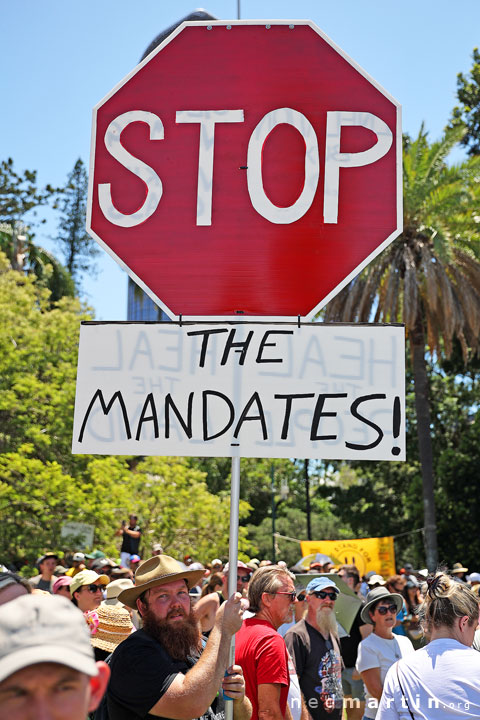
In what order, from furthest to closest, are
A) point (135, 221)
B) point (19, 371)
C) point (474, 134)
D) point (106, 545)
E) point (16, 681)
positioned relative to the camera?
point (474, 134) < point (19, 371) < point (106, 545) < point (135, 221) < point (16, 681)

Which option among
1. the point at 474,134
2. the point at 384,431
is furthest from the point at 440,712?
the point at 474,134

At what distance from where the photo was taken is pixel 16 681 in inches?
56.1

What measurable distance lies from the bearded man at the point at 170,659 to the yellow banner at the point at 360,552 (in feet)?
46.2

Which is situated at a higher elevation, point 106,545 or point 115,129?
point 115,129

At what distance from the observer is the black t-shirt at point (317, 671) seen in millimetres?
5234

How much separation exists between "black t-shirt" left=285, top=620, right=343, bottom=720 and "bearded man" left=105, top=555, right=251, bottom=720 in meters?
1.90

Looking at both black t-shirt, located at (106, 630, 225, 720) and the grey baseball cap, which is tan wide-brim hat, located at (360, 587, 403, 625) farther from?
the grey baseball cap

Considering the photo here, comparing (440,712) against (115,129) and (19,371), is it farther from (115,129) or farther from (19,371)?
(19,371)

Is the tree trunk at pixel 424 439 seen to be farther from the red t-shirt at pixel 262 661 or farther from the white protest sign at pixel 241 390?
the white protest sign at pixel 241 390

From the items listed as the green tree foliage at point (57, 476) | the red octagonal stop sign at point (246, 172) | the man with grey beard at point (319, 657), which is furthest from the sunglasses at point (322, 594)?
the green tree foliage at point (57, 476)

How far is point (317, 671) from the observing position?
17.5ft

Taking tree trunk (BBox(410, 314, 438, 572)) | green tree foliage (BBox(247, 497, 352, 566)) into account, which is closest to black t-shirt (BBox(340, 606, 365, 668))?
tree trunk (BBox(410, 314, 438, 572))

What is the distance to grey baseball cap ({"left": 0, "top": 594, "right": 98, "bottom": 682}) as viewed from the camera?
56.0 inches

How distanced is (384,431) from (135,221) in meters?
1.16
